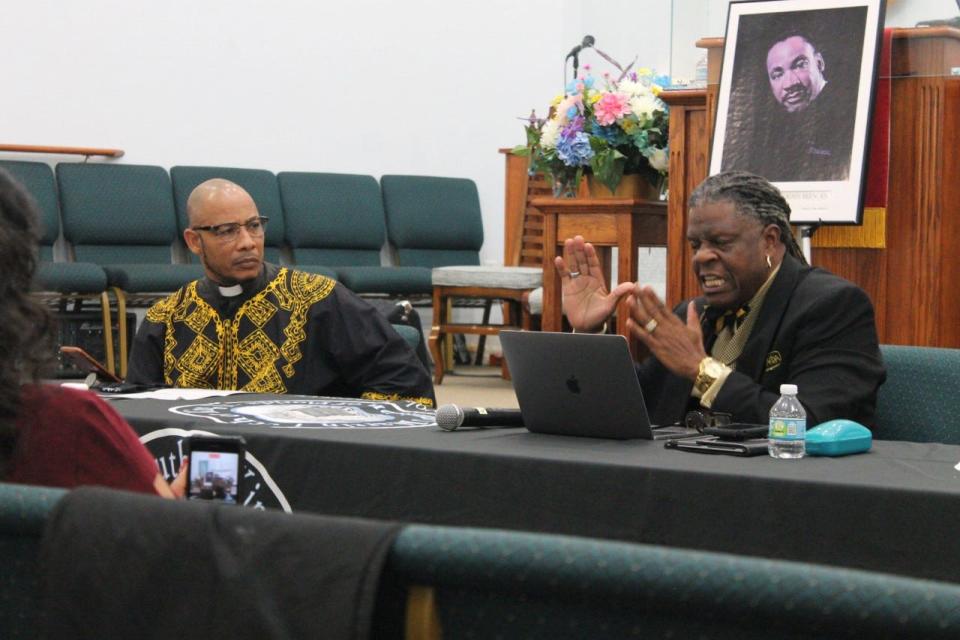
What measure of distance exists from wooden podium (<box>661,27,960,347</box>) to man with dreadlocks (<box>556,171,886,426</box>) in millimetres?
1002

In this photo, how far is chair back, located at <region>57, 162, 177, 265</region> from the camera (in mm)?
7305

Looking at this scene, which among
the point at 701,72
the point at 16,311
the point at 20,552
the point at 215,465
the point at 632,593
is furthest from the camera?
the point at 701,72

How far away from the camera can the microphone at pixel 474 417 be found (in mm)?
2406

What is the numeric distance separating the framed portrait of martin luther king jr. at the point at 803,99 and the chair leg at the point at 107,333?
3710mm

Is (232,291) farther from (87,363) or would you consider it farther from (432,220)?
(432,220)

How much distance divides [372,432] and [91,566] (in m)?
1.49

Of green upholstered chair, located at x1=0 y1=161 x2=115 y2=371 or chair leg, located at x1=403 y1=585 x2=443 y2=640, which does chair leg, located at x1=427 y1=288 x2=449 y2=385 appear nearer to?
green upholstered chair, located at x1=0 y1=161 x2=115 y2=371

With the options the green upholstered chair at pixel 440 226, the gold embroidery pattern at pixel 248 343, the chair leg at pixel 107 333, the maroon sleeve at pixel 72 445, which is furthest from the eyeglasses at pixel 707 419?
the green upholstered chair at pixel 440 226

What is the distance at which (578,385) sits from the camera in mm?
2314

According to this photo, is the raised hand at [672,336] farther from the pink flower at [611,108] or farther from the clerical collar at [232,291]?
the pink flower at [611,108]

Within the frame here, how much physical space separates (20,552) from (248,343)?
8.78ft

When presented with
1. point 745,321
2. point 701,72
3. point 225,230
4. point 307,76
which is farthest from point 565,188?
point 307,76

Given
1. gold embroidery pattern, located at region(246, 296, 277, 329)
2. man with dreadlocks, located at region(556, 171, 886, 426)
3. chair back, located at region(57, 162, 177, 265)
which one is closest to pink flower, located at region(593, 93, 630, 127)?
gold embroidery pattern, located at region(246, 296, 277, 329)

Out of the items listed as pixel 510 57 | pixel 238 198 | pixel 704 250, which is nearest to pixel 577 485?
pixel 704 250
